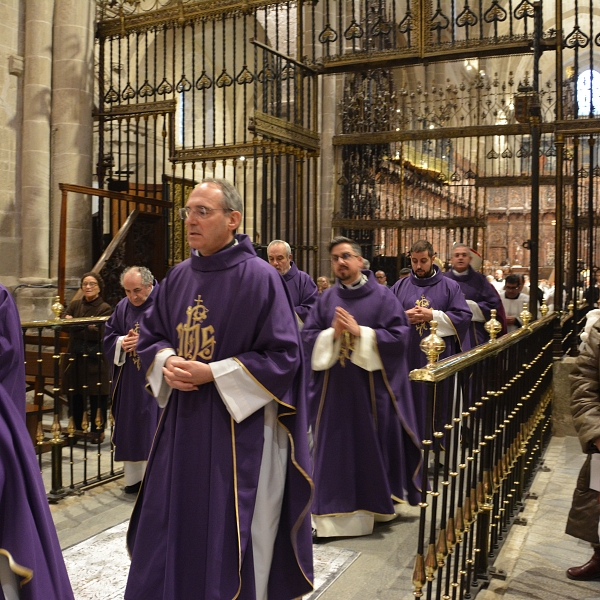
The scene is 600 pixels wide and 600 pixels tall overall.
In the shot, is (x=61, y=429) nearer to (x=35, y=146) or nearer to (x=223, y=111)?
(x=35, y=146)

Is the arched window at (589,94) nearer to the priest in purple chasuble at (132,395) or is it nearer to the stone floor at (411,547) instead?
the stone floor at (411,547)

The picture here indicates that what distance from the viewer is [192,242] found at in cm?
316

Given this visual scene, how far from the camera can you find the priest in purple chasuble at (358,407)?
4.86m

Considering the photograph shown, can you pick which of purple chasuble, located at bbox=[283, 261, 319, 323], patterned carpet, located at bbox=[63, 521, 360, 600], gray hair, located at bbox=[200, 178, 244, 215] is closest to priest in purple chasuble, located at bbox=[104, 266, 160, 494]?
patterned carpet, located at bbox=[63, 521, 360, 600]

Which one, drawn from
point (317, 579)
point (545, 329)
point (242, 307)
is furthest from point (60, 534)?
point (545, 329)

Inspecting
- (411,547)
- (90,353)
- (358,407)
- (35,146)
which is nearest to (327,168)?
(35,146)

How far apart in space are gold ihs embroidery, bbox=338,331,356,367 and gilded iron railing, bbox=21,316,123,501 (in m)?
2.17

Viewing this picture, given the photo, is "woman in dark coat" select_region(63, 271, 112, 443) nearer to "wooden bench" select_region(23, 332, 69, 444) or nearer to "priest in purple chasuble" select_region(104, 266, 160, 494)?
"wooden bench" select_region(23, 332, 69, 444)

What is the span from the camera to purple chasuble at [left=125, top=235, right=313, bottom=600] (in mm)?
3016

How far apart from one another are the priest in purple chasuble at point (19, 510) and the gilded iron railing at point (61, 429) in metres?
2.51

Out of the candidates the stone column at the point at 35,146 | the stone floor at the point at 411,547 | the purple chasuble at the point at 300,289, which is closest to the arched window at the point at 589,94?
the purple chasuble at the point at 300,289

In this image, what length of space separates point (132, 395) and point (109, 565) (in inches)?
68.3

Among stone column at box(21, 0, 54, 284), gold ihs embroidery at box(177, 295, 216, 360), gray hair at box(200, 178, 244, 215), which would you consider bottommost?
gold ihs embroidery at box(177, 295, 216, 360)

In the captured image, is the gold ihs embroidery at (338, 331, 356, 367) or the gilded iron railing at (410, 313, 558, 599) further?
the gold ihs embroidery at (338, 331, 356, 367)
